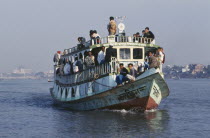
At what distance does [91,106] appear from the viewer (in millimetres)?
24859

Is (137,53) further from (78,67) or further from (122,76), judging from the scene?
(78,67)

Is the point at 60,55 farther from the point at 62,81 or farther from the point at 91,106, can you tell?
the point at 91,106

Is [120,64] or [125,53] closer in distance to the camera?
[120,64]

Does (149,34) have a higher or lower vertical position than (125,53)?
higher

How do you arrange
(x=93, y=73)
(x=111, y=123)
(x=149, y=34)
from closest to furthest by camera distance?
(x=111, y=123) < (x=93, y=73) < (x=149, y=34)

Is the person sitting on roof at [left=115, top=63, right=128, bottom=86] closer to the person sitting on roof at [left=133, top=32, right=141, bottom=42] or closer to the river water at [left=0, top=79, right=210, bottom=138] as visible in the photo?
the river water at [left=0, top=79, right=210, bottom=138]

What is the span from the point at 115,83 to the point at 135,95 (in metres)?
1.40

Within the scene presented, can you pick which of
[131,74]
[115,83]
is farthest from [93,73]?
[131,74]

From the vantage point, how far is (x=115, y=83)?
22.8 m

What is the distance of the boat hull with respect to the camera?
22.1 metres

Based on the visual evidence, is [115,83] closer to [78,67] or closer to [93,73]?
[93,73]

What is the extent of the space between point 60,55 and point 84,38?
6.91m

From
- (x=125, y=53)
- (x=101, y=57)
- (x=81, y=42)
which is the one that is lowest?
(x=101, y=57)

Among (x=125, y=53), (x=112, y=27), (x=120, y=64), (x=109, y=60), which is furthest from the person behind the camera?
(x=112, y=27)
